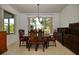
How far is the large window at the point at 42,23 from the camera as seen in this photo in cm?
981

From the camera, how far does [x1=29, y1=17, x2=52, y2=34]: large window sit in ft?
32.2

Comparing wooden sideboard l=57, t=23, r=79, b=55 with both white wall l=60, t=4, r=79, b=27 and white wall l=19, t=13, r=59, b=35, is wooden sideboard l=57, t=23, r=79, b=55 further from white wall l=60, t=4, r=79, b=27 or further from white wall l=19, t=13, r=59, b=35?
white wall l=19, t=13, r=59, b=35

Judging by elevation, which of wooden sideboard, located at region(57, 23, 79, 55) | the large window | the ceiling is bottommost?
wooden sideboard, located at region(57, 23, 79, 55)

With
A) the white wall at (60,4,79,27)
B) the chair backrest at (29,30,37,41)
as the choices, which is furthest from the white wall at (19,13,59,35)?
the chair backrest at (29,30,37,41)

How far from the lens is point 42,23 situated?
9852 mm

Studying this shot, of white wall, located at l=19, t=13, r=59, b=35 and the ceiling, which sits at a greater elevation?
the ceiling

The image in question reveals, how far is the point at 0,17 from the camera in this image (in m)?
6.45

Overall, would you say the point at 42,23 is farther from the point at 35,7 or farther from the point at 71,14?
the point at 71,14

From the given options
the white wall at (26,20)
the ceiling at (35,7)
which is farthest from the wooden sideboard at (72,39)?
the white wall at (26,20)

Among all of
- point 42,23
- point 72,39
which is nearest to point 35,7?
point 42,23

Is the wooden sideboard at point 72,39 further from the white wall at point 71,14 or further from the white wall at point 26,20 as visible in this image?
the white wall at point 26,20
